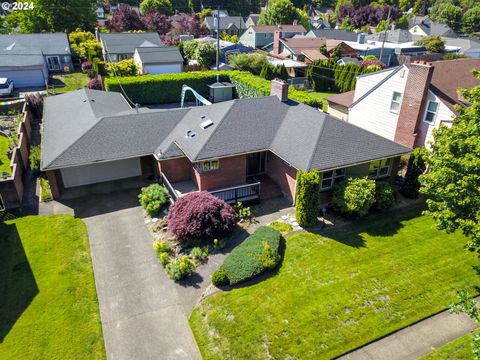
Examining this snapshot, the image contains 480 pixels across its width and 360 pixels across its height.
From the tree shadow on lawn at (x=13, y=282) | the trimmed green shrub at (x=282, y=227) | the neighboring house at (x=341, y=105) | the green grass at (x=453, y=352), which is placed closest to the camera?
the green grass at (x=453, y=352)

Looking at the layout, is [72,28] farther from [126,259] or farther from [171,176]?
[126,259]

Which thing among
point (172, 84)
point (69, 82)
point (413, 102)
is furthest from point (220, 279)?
point (69, 82)

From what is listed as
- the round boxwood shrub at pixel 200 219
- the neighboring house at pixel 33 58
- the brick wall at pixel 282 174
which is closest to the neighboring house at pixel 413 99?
the brick wall at pixel 282 174

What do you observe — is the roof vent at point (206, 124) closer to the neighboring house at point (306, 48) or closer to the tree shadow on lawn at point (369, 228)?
the tree shadow on lawn at point (369, 228)

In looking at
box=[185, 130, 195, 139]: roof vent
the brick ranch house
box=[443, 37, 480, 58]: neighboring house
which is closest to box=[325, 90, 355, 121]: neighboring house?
the brick ranch house

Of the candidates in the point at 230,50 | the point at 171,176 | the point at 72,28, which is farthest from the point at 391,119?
the point at 72,28

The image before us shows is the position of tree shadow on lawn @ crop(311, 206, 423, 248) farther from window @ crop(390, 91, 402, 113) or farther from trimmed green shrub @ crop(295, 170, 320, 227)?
window @ crop(390, 91, 402, 113)

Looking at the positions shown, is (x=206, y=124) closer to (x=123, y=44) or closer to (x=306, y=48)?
(x=123, y=44)
